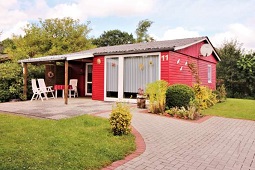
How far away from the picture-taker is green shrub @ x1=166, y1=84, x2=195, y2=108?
9141 mm

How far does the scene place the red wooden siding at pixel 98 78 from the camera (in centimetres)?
1306

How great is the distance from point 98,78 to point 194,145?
9025 mm

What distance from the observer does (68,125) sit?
6.24 meters

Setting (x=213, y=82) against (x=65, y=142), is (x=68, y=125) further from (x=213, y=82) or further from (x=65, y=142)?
(x=213, y=82)

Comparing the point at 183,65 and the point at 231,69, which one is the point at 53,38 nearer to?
the point at 183,65

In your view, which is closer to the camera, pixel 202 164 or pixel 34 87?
pixel 202 164

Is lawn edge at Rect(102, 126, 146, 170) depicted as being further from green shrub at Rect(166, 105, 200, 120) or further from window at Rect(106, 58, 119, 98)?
window at Rect(106, 58, 119, 98)

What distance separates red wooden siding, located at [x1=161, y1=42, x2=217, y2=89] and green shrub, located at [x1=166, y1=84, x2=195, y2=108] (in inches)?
60.5

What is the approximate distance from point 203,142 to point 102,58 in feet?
29.1

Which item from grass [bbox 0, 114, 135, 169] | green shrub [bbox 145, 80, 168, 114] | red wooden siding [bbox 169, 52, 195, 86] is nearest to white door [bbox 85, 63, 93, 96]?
red wooden siding [bbox 169, 52, 195, 86]

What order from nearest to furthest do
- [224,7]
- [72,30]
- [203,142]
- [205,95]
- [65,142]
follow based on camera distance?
[65,142]
[203,142]
[205,95]
[224,7]
[72,30]

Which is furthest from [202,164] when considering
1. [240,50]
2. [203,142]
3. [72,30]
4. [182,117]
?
[72,30]

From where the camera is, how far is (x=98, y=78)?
13.3m

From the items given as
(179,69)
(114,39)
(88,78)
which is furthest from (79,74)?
(114,39)
